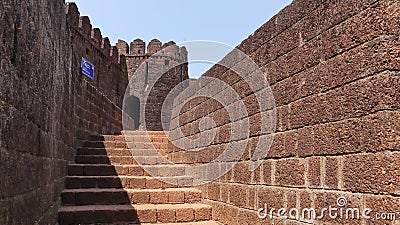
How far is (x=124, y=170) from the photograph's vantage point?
251 inches

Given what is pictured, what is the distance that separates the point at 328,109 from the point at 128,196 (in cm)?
349

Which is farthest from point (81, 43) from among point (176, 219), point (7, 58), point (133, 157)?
point (7, 58)

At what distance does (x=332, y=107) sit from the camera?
104 inches

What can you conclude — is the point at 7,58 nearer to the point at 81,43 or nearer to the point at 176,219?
the point at 176,219

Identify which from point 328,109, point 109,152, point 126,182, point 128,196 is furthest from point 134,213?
point 328,109

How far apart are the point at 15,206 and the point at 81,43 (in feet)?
39.2

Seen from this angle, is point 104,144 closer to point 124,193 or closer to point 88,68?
point 124,193

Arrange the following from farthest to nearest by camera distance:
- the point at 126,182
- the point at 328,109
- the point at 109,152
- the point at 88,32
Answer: the point at 88,32 → the point at 109,152 → the point at 126,182 → the point at 328,109

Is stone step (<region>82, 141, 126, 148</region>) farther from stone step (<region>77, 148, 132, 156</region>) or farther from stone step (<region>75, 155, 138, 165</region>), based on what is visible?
stone step (<region>75, 155, 138, 165</region>)

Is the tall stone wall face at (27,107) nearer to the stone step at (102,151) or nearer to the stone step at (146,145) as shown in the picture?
the stone step at (102,151)

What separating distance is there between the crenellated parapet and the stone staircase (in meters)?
6.03

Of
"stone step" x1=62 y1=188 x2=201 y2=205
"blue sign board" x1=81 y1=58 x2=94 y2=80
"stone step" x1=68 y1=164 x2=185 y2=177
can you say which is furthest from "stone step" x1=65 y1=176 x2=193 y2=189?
"blue sign board" x1=81 y1=58 x2=94 y2=80

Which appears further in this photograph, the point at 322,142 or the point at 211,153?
the point at 211,153

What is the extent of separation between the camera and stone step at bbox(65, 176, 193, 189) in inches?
226
